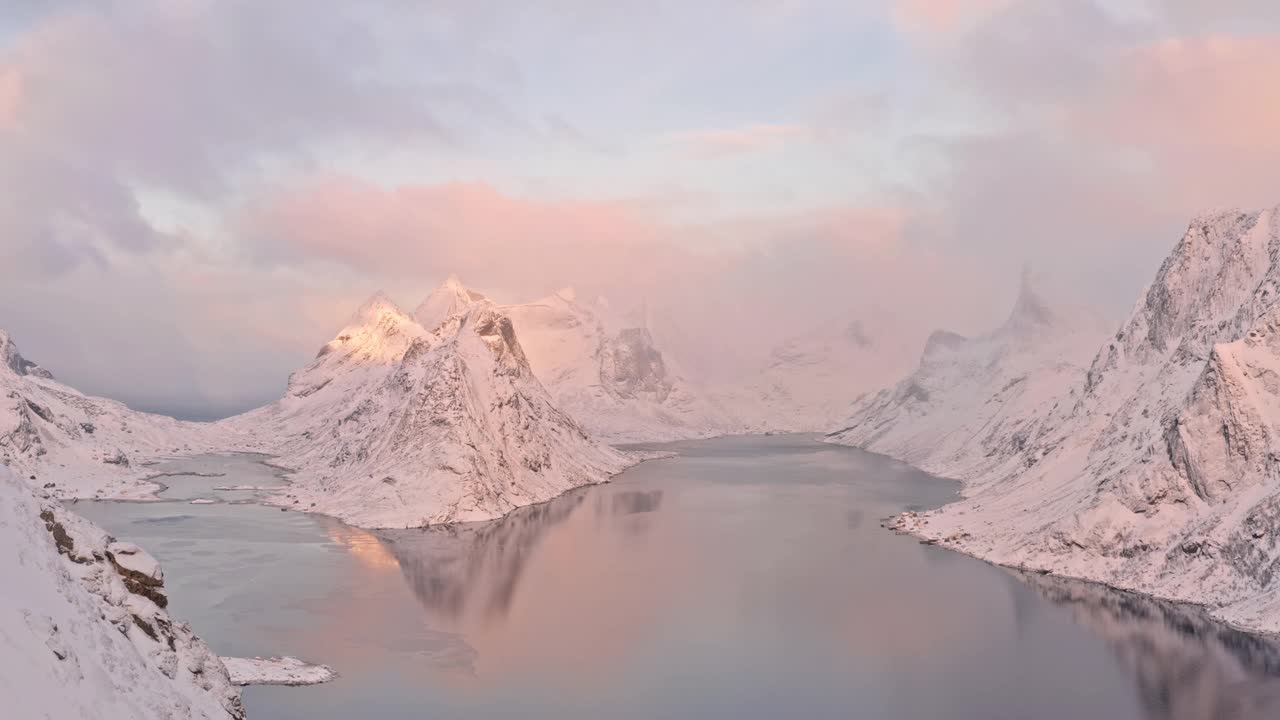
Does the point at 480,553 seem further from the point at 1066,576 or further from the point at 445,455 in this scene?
the point at 1066,576

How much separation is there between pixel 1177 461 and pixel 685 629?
55.7 m

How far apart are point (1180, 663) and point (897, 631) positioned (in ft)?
71.1

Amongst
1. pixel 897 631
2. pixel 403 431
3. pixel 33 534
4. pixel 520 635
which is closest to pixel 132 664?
pixel 33 534

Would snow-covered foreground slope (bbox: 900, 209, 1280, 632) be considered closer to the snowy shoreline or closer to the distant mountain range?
the distant mountain range

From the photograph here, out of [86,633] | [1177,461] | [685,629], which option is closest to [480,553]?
[685,629]

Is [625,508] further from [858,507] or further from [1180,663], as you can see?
[1180,663]

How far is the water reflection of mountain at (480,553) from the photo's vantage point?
9112cm

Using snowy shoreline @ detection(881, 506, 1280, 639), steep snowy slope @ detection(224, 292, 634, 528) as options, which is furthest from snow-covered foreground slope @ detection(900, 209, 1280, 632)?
steep snowy slope @ detection(224, 292, 634, 528)

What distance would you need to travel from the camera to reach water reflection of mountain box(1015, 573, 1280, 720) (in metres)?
59.9

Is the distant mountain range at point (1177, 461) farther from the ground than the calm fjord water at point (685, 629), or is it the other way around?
the distant mountain range at point (1177, 461)

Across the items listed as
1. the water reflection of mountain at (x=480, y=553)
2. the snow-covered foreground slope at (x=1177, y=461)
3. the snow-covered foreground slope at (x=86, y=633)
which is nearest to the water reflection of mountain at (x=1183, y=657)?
the snow-covered foreground slope at (x=1177, y=461)

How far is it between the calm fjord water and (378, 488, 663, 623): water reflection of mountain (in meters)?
0.51

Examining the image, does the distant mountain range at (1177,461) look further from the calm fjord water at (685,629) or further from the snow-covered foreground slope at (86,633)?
the snow-covered foreground slope at (86,633)

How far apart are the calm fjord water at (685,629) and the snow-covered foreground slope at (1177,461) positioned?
526 cm
